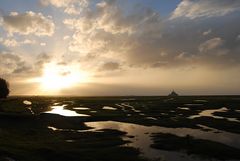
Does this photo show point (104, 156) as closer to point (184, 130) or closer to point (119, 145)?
point (119, 145)

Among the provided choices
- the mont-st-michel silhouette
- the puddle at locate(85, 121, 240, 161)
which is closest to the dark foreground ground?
the puddle at locate(85, 121, 240, 161)

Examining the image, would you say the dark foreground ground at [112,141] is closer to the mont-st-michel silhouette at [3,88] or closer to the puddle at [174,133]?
the puddle at [174,133]

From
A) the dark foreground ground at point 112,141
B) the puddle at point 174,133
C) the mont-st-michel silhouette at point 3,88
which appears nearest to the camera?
the dark foreground ground at point 112,141

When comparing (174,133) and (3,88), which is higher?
(3,88)

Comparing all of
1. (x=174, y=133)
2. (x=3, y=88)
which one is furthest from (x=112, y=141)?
(x=3, y=88)

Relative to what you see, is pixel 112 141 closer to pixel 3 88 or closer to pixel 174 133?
pixel 174 133

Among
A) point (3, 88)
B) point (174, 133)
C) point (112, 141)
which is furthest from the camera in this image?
point (3, 88)

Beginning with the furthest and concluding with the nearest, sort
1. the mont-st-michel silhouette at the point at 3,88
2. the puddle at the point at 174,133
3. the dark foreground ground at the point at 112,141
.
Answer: the mont-st-michel silhouette at the point at 3,88 < the puddle at the point at 174,133 < the dark foreground ground at the point at 112,141

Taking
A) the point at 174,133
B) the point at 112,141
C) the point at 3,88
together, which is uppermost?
the point at 3,88

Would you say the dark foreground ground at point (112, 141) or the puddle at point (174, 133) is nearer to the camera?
the dark foreground ground at point (112, 141)

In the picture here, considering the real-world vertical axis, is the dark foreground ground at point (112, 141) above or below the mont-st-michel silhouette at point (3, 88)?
below

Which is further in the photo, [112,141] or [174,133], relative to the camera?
[174,133]

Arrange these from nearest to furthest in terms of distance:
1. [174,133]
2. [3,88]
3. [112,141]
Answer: [112,141]
[174,133]
[3,88]

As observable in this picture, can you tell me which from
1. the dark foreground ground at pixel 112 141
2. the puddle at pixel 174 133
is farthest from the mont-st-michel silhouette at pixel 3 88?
the puddle at pixel 174 133
